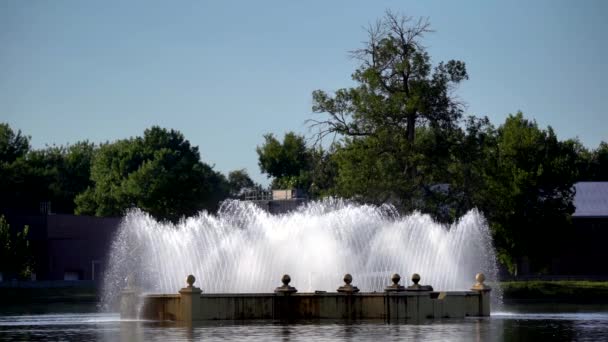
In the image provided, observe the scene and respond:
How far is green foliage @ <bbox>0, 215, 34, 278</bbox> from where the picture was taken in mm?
100500

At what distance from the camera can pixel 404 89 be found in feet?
297

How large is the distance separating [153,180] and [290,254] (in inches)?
2988

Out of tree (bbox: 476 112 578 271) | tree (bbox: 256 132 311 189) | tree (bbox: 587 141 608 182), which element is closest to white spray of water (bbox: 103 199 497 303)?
tree (bbox: 476 112 578 271)

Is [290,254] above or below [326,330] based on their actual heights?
Answer: above

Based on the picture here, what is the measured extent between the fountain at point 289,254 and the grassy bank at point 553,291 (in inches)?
863

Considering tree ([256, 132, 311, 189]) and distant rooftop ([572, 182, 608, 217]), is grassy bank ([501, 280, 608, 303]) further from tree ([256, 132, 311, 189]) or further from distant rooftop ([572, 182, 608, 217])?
tree ([256, 132, 311, 189])

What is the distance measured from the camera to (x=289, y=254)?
5944 centimetres

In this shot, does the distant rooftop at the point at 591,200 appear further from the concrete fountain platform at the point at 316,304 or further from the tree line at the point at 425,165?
the concrete fountain platform at the point at 316,304

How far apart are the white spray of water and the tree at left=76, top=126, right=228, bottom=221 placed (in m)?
66.5

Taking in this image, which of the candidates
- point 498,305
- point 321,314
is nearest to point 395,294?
point 321,314

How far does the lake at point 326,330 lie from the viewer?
38.9 m

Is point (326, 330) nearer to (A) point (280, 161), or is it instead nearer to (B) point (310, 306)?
(B) point (310, 306)

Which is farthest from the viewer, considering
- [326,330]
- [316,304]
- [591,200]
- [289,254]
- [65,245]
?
[591,200]

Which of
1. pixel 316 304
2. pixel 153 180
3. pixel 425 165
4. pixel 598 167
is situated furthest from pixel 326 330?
pixel 598 167
